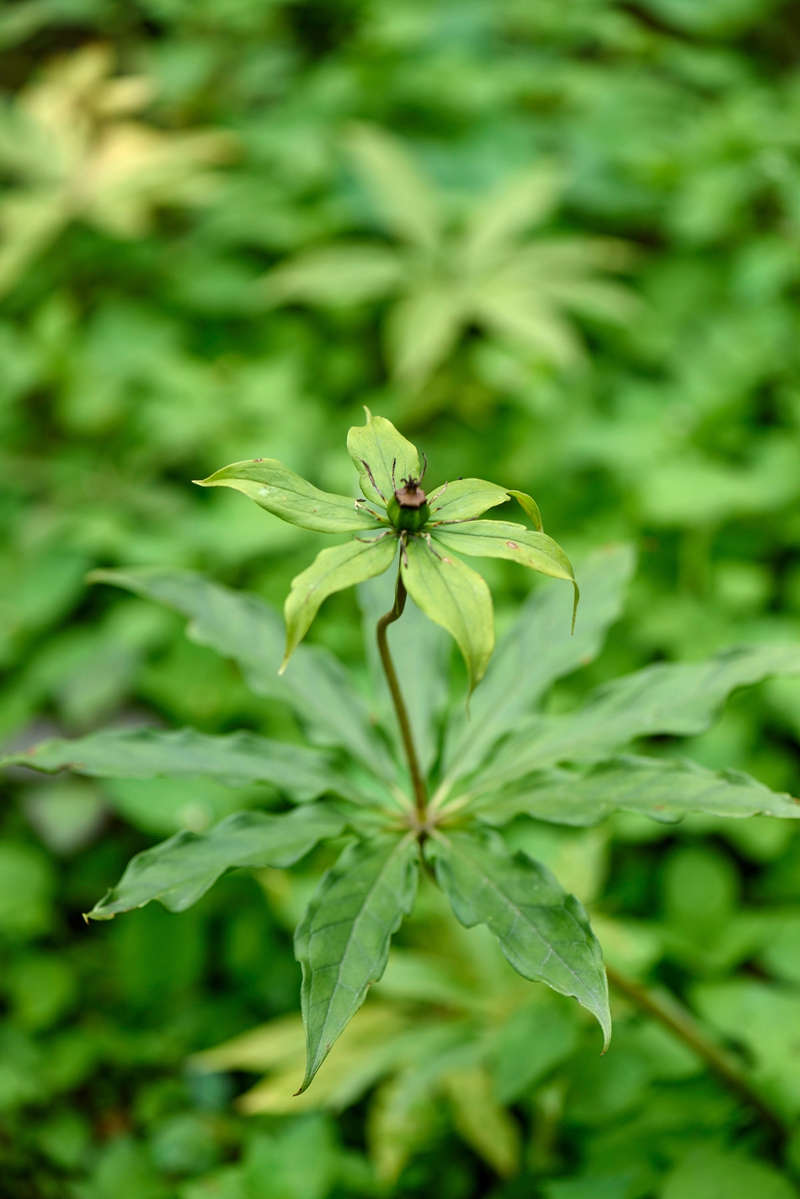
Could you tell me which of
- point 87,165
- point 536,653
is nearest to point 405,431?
point 87,165

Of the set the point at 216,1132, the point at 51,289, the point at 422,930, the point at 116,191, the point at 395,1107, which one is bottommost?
the point at 216,1132

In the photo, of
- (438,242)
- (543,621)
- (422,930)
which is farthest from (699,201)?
(422,930)

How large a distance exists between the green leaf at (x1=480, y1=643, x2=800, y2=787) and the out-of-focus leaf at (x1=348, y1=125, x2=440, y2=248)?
2.03 m

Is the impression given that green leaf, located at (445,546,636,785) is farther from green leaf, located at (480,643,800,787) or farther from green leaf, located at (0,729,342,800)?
green leaf, located at (0,729,342,800)

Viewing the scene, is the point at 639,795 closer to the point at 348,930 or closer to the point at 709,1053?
the point at 348,930

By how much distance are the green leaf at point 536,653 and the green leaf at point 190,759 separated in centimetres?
20

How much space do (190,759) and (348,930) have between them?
33cm

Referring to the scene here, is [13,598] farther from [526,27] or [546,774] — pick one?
[526,27]

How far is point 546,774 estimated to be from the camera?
1171 mm

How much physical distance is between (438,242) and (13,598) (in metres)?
1.63

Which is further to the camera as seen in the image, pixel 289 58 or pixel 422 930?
pixel 289 58

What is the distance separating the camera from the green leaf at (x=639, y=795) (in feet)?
3.35

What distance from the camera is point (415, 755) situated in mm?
1139

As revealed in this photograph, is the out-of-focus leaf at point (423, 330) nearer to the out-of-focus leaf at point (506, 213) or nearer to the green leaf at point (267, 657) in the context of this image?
the out-of-focus leaf at point (506, 213)
